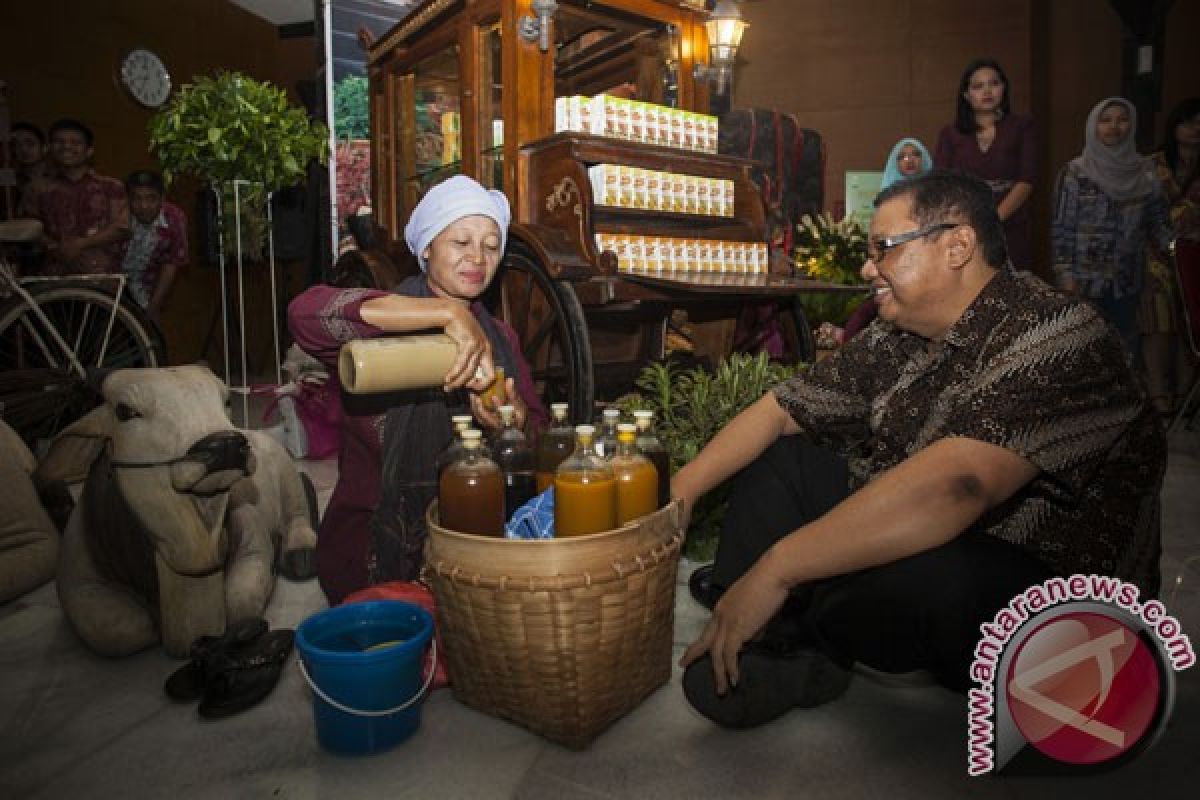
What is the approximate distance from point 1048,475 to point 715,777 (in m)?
0.88

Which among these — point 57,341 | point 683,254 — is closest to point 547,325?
point 683,254

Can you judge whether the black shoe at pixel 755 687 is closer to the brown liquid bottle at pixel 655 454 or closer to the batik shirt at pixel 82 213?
the brown liquid bottle at pixel 655 454

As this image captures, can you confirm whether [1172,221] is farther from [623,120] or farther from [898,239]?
[898,239]

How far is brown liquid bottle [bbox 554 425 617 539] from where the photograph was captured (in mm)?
1729

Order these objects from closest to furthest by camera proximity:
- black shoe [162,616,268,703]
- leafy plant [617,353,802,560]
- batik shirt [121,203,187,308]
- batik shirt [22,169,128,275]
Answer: black shoe [162,616,268,703], leafy plant [617,353,802,560], batik shirt [22,169,128,275], batik shirt [121,203,187,308]

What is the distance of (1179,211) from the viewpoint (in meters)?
5.77

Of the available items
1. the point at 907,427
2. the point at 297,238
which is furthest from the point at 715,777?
the point at 297,238

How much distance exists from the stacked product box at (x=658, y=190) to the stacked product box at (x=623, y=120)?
6.1 inches

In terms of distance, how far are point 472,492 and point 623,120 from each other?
2.86 meters

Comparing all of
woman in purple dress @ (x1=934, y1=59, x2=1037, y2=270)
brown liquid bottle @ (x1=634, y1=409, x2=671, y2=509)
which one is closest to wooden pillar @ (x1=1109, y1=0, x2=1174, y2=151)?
woman in purple dress @ (x1=934, y1=59, x2=1037, y2=270)

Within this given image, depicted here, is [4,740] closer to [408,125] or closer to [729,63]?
[408,125]

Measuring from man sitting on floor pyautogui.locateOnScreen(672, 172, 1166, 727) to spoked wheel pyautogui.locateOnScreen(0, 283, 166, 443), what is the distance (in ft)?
12.2

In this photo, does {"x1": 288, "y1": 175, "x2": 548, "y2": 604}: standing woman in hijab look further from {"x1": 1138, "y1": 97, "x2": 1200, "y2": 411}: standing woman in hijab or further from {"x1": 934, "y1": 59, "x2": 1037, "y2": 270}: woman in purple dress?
{"x1": 1138, "y1": 97, "x2": 1200, "y2": 411}: standing woman in hijab

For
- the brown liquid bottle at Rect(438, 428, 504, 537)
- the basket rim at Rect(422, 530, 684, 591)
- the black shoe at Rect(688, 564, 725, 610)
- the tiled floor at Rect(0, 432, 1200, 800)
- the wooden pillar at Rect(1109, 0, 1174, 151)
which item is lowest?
the tiled floor at Rect(0, 432, 1200, 800)
